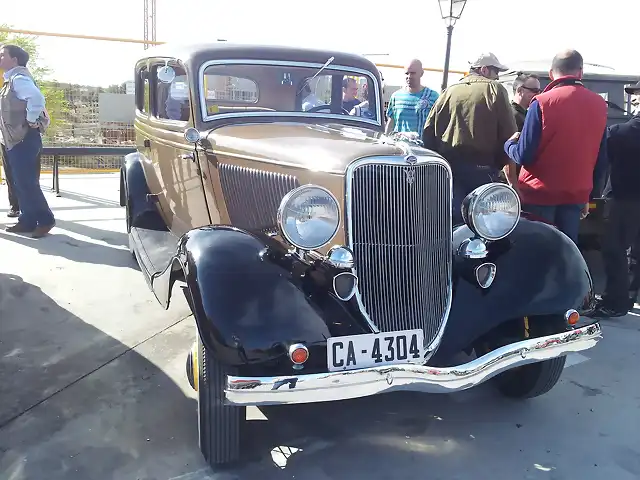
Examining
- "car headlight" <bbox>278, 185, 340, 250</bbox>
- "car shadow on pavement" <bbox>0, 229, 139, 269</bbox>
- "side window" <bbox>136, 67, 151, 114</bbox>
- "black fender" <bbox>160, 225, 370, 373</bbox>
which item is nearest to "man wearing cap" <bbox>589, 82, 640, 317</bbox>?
"black fender" <bbox>160, 225, 370, 373</bbox>

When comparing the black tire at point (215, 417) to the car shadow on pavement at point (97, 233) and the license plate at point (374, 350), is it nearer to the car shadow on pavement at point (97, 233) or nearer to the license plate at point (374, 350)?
the license plate at point (374, 350)

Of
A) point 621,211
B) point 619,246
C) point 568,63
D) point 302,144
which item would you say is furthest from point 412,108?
point 302,144

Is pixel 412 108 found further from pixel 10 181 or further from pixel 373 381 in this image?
pixel 10 181

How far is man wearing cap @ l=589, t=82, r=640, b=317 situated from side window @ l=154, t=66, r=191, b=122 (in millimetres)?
3050

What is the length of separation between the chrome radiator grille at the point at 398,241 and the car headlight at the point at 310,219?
5.4 inches

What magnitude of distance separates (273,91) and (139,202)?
5.26 ft

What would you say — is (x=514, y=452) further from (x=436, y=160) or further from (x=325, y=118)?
(x=325, y=118)

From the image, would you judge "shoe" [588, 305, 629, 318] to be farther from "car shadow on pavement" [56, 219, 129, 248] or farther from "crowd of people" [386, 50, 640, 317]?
"car shadow on pavement" [56, 219, 129, 248]

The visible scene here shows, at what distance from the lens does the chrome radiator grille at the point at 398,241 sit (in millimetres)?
2480

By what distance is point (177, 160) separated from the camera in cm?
393

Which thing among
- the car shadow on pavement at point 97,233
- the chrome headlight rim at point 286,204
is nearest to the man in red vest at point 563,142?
the chrome headlight rim at point 286,204

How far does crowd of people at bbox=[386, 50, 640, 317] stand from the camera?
3686mm

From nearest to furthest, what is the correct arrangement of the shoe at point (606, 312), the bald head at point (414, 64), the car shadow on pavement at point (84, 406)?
the car shadow on pavement at point (84, 406) < the shoe at point (606, 312) < the bald head at point (414, 64)

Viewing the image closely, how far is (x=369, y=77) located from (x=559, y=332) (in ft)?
7.49
